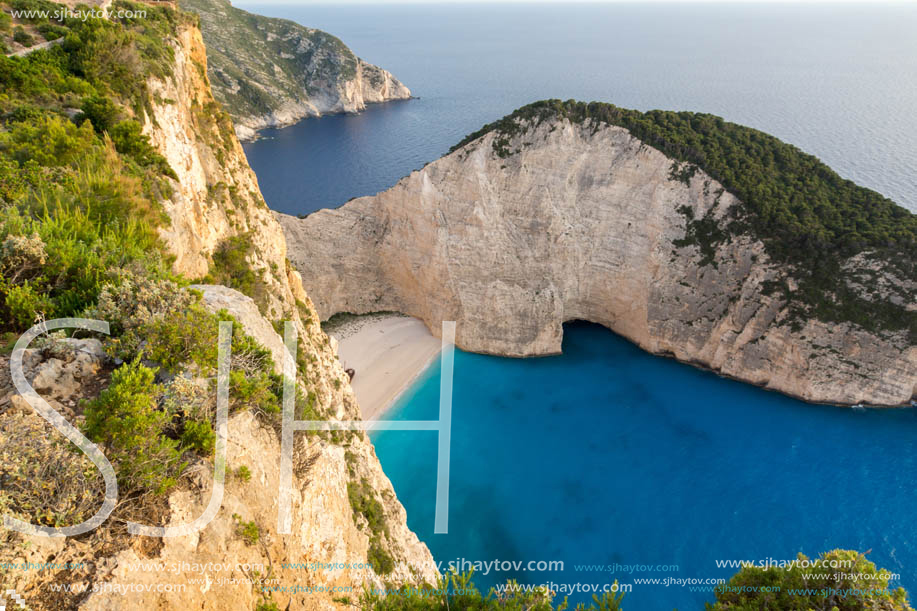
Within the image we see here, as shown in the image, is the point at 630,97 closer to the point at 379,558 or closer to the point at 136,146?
the point at 136,146

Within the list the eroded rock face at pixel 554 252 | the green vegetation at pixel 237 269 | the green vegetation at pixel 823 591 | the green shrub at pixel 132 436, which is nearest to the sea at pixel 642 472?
the eroded rock face at pixel 554 252

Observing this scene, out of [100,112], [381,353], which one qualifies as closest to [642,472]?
[381,353]

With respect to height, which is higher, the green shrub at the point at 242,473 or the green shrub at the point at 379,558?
the green shrub at the point at 242,473

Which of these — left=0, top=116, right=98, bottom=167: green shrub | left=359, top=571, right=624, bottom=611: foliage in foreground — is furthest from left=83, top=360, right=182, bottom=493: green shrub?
left=0, top=116, right=98, bottom=167: green shrub

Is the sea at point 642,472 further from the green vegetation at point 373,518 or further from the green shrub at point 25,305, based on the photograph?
the green shrub at point 25,305

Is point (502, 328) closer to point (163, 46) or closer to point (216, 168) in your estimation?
point (216, 168)
